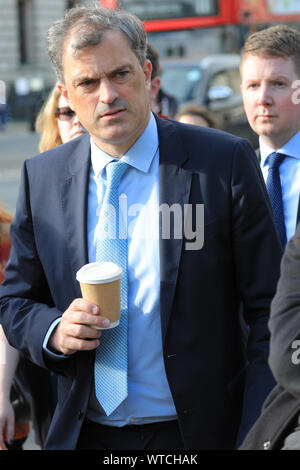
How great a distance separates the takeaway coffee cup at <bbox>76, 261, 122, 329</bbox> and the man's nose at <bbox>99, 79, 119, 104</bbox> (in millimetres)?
501

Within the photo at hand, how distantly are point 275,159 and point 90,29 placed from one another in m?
1.12

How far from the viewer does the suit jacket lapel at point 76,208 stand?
2.24 m

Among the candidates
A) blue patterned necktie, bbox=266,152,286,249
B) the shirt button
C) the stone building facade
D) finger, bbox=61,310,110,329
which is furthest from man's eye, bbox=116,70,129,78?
the stone building facade

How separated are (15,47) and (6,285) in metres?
34.9

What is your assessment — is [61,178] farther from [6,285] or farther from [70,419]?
[70,419]

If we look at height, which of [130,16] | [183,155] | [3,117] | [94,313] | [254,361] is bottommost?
[3,117]

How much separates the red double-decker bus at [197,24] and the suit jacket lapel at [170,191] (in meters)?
12.1

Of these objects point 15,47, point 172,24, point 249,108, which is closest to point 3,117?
point 15,47

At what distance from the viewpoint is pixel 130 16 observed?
2256 mm

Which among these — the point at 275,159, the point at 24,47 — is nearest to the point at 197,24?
the point at 275,159

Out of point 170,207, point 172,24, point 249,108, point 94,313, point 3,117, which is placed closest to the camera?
point 94,313

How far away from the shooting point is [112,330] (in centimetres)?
215

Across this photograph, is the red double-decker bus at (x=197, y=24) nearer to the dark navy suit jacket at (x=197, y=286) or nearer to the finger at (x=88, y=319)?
the dark navy suit jacket at (x=197, y=286)

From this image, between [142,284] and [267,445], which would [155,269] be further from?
[267,445]
